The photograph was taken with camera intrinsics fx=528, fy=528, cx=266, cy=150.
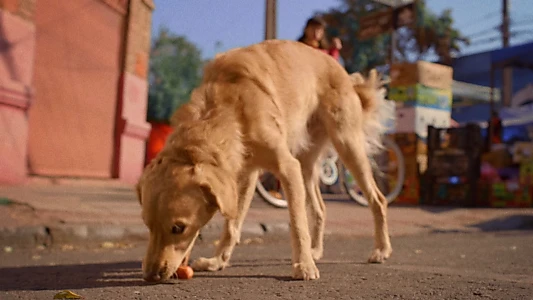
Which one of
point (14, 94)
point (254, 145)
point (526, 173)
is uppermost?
point (14, 94)

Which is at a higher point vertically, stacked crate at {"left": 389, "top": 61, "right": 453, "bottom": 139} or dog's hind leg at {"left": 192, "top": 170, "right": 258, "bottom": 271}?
stacked crate at {"left": 389, "top": 61, "right": 453, "bottom": 139}

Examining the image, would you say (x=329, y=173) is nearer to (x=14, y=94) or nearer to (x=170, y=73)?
(x=14, y=94)

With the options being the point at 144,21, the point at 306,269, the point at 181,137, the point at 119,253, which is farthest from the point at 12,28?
the point at 306,269

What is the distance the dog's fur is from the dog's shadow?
18.0 inches

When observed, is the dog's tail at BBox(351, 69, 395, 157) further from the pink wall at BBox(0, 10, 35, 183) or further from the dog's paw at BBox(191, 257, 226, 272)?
the pink wall at BBox(0, 10, 35, 183)

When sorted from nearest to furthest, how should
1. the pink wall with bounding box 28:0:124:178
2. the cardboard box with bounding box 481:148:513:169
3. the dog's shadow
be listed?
the dog's shadow
the pink wall with bounding box 28:0:124:178
the cardboard box with bounding box 481:148:513:169

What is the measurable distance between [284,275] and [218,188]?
862mm

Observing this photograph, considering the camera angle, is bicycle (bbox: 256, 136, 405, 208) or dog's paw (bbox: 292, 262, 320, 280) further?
bicycle (bbox: 256, 136, 405, 208)

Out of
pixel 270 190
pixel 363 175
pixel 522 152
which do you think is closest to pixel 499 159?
pixel 522 152

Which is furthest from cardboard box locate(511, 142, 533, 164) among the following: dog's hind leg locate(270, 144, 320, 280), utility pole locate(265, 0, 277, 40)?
dog's hind leg locate(270, 144, 320, 280)

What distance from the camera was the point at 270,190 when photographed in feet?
25.1

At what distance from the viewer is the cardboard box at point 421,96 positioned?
10031 millimetres

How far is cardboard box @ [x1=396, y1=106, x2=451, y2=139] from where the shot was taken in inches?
396

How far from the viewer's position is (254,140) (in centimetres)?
315
